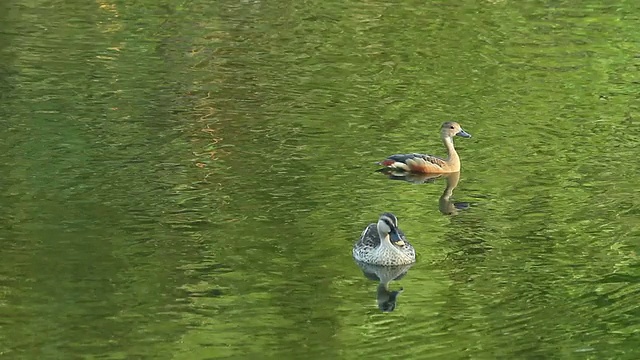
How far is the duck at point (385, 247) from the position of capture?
583 inches

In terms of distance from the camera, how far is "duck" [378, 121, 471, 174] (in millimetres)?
18609

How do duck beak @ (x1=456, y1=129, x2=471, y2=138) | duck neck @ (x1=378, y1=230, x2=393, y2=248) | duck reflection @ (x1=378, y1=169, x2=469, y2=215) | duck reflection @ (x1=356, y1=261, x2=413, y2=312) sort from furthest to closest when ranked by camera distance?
1. duck beak @ (x1=456, y1=129, x2=471, y2=138)
2. duck reflection @ (x1=378, y1=169, x2=469, y2=215)
3. duck neck @ (x1=378, y1=230, x2=393, y2=248)
4. duck reflection @ (x1=356, y1=261, x2=413, y2=312)

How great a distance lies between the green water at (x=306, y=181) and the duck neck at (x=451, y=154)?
19cm

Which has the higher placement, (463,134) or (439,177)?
(463,134)

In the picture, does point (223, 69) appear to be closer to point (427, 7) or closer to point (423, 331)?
point (427, 7)

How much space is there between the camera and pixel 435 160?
1897cm

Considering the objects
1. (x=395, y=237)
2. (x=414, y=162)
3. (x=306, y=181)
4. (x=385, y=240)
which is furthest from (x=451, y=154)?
(x=395, y=237)

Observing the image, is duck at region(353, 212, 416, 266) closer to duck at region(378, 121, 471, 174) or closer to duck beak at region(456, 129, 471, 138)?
duck at region(378, 121, 471, 174)

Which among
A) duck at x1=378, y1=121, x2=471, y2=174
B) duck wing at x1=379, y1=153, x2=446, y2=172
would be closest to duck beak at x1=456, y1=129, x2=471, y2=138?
duck at x1=378, y1=121, x2=471, y2=174

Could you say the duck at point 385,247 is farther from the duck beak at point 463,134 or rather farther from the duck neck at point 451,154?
the duck beak at point 463,134

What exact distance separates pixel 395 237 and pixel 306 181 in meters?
3.33

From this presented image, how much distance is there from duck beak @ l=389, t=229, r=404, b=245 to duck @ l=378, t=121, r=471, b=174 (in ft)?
12.4

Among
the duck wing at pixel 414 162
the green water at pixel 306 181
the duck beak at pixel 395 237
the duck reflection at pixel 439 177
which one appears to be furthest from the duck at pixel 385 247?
the duck wing at pixel 414 162

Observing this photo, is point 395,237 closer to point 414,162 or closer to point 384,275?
point 384,275
